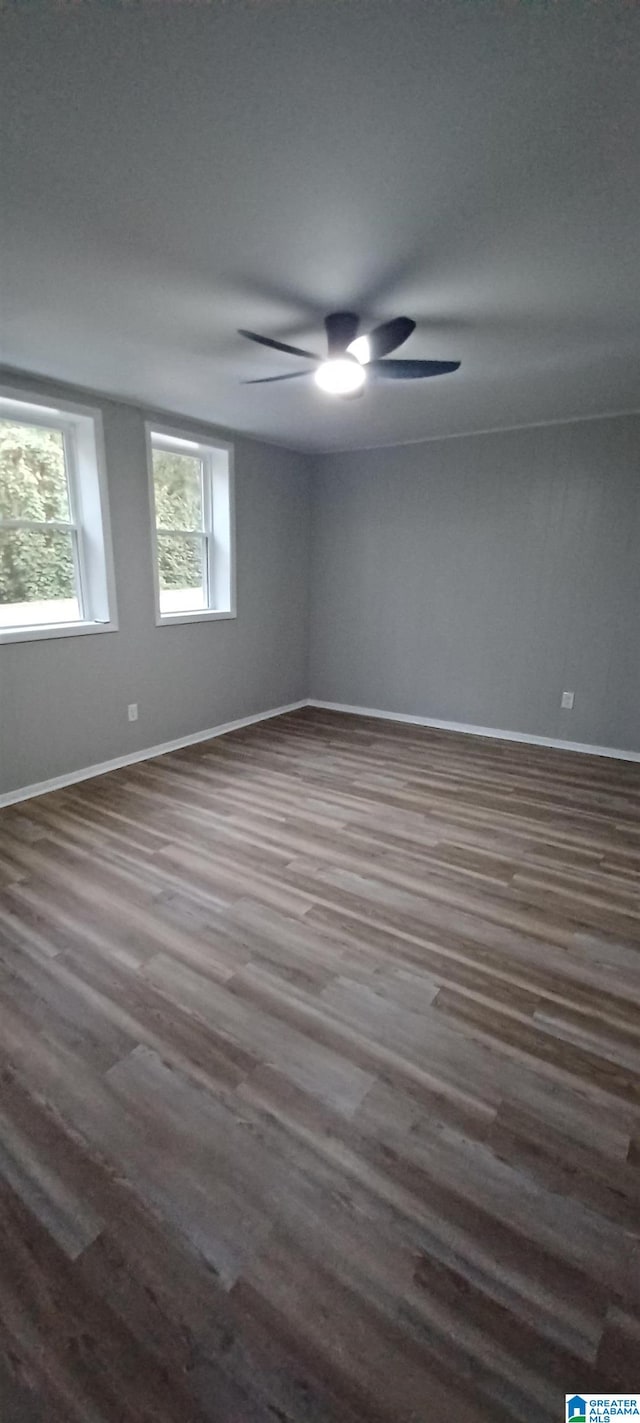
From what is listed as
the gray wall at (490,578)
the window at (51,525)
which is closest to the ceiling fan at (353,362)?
the window at (51,525)

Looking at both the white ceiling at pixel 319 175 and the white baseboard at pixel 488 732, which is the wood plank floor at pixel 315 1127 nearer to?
the white baseboard at pixel 488 732

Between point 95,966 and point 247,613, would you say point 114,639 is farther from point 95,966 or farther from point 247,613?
point 95,966

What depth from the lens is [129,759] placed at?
3.97 meters

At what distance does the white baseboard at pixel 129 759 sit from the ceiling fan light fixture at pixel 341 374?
2739mm

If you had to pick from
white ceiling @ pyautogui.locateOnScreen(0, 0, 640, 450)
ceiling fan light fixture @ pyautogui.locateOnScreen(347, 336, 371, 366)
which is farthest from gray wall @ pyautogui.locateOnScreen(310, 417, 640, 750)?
ceiling fan light fixture @ pyautogui.locateOnScreen(347, 336, 371, 366)

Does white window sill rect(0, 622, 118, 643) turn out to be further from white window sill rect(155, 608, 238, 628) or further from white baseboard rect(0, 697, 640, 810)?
white baseboard rect(0, 697, 640, 810)

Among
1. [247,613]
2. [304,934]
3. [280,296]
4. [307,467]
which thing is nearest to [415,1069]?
[304,934]

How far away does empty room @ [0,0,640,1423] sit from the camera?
1062mm

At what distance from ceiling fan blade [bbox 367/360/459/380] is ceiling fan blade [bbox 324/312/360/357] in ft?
0.46

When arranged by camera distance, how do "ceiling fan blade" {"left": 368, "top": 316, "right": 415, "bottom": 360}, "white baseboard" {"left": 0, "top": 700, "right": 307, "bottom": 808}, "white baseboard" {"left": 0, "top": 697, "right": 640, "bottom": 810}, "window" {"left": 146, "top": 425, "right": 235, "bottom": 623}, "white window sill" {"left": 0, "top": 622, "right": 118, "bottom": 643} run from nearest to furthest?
1. "ceiling fan blade" {"left": 368, "top": 316, "right": 415, "bottom": 360}
2. "white window sill" {"left": 0, "top": 622, "right": 118, "bottom": 643}
3. "white baseboard" {"left": 0, "top": 700, "right": 307, "bottom": 808}
4. "white baseboard" {"left": 0, "top": 697, "right": 640, "bottom": 810}
5. "window" {"left": 146, "top": 425, "right": 235, "bottom": 623}

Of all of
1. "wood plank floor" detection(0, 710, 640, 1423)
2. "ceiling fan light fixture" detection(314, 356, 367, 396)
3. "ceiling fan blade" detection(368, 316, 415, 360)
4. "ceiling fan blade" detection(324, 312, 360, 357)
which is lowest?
"wood plank floor" detection(0, 710, 640, 1423)

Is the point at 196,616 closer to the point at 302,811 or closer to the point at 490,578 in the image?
the point at 302,811

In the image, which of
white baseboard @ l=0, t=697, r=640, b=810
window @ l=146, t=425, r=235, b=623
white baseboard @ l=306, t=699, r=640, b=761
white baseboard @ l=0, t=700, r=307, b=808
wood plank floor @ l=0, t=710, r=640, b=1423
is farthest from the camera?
white baseboard @ l=306, t=699, r=640, b=761

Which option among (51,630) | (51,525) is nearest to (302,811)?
(51,630)
